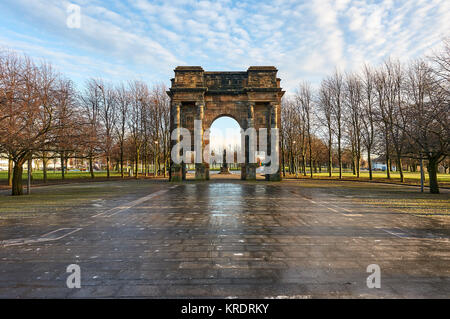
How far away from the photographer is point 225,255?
4.47 meters

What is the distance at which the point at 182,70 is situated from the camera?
2725cm

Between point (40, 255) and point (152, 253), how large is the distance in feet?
6.73

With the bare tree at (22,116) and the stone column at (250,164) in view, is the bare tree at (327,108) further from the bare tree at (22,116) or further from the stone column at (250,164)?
the bare tree at (22,116)

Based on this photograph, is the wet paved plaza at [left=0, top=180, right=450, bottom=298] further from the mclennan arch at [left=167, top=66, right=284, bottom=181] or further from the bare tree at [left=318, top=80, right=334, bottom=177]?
the bare tree at [left=318, top=80, right=334, bottom=177]

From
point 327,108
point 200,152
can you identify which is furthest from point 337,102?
point 200,152

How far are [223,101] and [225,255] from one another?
2535 cm

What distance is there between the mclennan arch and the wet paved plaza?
19584 mm

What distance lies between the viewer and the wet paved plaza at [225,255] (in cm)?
321

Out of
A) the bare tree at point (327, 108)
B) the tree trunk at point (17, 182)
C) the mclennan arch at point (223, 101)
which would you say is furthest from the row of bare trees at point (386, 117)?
the tree trunk at point (17, 182)

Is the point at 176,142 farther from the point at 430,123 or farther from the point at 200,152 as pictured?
the point at 430,123

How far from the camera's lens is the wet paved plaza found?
321cm

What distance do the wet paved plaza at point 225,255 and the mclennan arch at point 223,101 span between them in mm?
19584
